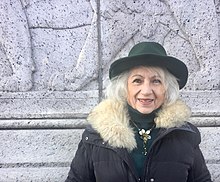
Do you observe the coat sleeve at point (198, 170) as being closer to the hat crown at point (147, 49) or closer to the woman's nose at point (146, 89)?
the woman's nose at point (146, 89)

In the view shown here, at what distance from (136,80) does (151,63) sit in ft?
0.32

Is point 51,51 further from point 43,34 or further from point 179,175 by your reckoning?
point 179,175

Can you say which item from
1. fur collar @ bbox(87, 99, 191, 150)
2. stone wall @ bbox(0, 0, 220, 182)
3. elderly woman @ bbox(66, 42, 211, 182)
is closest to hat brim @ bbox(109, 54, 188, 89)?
elderly woman @ bbox(66, 42, 211, 182)

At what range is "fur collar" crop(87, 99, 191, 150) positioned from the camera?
1.64m

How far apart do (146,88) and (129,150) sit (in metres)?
0.27

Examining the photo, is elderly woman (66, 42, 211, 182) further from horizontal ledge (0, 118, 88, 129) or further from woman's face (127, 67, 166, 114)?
horizontal ledge (0, 118, 88, 129)

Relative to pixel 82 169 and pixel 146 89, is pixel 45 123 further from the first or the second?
pixel 146 89

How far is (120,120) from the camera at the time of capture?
171cm

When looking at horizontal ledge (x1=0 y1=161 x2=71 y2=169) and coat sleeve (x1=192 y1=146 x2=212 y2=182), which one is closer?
coat sleeve (x1=192 y1=146 x2=212 y2=182)

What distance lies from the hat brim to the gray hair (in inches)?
0.8

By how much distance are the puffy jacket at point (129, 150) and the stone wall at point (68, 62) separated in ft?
1.78

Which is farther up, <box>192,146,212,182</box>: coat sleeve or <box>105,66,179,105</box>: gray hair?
<box>105,66,179,105</box>: gray hair

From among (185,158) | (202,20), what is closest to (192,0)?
(202,20)

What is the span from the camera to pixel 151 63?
1.62 m
